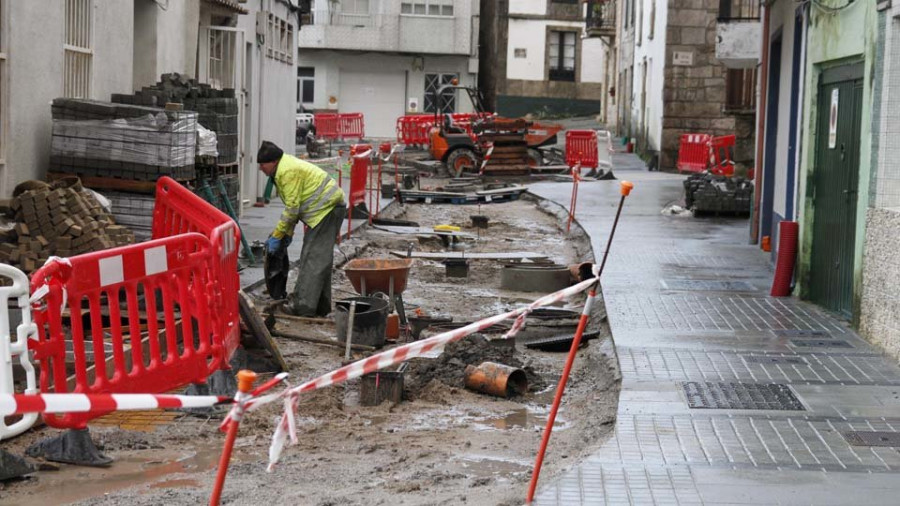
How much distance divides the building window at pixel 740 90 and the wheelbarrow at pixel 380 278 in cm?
1496

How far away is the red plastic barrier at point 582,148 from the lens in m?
32.7

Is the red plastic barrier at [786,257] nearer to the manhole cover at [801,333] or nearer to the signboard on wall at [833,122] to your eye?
the signboard on wall at [833,122]

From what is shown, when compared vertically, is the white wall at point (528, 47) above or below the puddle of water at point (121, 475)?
above

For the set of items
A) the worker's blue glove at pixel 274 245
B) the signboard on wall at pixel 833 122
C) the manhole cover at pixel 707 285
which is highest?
the signboard on wall at pixel 833 122

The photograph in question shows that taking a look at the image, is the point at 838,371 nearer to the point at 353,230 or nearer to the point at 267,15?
the point at 353,230

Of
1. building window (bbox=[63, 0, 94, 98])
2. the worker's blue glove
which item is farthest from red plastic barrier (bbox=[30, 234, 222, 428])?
building window (bbox=[63, 0, 94, 98])

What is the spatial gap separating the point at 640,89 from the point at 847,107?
29.7m

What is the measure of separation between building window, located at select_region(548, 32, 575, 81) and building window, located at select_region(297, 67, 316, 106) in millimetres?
13291

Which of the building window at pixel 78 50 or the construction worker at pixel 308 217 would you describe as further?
the building window at pixel 78 50

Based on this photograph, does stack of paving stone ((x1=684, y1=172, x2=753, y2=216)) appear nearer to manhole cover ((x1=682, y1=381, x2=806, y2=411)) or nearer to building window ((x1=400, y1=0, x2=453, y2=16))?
manhole cover ((x1=682, y1=381, x2=806, y2=411))

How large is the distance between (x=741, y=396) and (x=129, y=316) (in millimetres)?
3770

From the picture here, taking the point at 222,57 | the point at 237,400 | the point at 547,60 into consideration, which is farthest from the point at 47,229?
the point at 547,60

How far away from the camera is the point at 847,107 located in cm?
1105

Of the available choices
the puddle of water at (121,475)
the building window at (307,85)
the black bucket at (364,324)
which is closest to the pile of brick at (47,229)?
the black bucket at (364,324)
